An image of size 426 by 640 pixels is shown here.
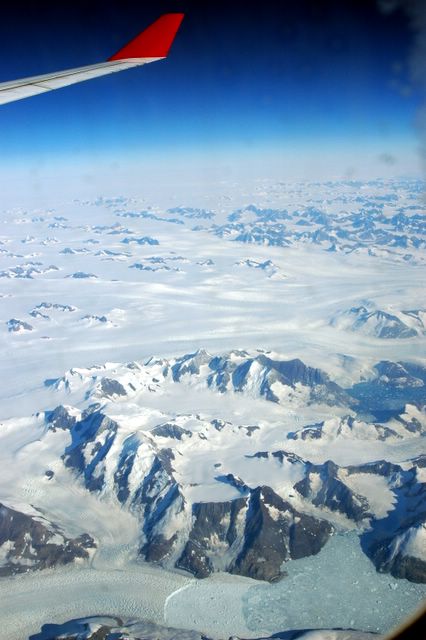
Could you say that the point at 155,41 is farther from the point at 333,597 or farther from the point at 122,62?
the point at 333,597

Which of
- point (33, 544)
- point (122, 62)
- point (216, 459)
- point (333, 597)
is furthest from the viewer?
point (216, 459)

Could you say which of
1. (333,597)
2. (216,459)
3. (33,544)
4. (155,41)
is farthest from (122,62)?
(216,459)

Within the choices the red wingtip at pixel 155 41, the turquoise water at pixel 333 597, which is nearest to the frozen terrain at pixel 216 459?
the turquoise water at pixel 333 597

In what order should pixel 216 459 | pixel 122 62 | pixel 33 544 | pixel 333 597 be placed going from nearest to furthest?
1. pixel 122 62
2. pixel 333 597
3. pixel 33 544
4. pixel 216 459

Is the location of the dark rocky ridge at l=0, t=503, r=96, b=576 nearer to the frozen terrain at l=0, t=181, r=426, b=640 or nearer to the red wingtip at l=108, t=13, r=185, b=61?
the frozen terrain at l=0, t=181, r=426, b=640

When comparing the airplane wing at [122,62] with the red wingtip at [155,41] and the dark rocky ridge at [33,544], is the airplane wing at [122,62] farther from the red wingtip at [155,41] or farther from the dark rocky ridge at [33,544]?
the dark rocky ridge at [33,544]
